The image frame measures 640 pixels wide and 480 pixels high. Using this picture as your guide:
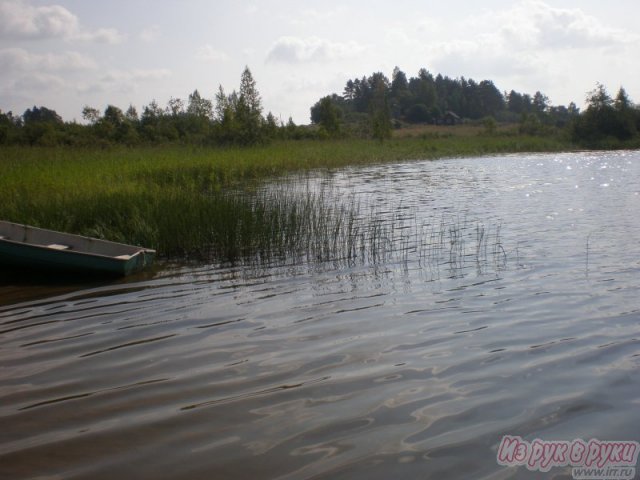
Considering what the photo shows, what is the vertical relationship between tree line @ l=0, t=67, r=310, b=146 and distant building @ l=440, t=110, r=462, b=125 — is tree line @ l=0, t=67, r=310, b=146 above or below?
below

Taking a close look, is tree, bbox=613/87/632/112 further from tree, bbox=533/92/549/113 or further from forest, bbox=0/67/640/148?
tree, bbox=533/92/549/113

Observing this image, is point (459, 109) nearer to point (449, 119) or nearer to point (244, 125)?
point (449, 119)

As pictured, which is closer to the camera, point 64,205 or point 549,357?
point 549,357

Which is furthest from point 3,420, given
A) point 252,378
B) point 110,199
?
point 110,199

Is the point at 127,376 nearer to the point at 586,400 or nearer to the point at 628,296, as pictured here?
the point at 586,400

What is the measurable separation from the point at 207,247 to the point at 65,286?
2.23 meters

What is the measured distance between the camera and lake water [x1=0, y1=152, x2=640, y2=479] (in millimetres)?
3393

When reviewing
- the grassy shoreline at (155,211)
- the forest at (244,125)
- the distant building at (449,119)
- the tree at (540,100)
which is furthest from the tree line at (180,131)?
the tree at (540,100)

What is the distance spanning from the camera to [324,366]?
4.63m

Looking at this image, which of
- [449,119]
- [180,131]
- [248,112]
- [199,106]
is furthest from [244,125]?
[449,119]

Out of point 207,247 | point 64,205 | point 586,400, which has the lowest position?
point 586,400

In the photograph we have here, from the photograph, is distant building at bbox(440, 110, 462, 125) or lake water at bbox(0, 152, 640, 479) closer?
lake water at bbox(0, 152, 640, 479)

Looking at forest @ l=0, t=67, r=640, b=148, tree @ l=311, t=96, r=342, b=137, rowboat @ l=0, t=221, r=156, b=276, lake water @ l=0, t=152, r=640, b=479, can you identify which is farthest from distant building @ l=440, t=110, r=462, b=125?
rowboat @ l=0, t=221, r=156, b=276

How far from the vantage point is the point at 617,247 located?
8.96 metres
